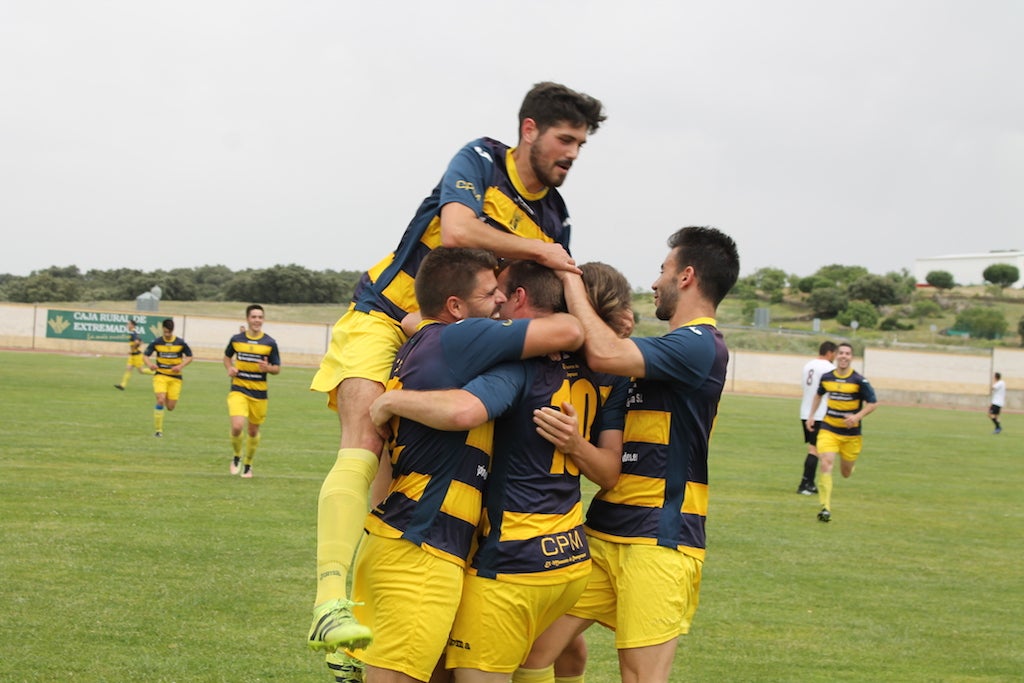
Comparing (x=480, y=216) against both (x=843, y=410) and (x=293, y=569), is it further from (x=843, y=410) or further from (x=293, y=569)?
(x=843, y=410)

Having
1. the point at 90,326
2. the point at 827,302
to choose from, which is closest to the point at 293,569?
the point at 90,326

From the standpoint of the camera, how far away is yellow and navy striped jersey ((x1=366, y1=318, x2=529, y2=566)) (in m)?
4.27

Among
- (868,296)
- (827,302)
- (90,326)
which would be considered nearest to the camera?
(90,326)

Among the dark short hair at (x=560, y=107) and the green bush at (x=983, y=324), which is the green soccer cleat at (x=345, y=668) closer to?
the dark short hair at (x=560, y=107)

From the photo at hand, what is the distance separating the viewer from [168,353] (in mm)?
21547

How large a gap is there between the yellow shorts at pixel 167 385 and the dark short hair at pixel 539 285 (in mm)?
17155

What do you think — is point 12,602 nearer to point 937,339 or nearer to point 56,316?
point 56,316

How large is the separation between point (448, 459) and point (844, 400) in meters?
12.7

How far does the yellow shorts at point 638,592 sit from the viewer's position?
4.81m

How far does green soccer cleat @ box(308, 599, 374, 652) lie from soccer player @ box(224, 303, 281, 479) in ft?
39.9

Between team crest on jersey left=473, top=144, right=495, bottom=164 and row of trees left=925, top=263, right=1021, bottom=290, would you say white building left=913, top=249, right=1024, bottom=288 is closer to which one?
row of trees left=925, top=263, right=1021, bottom=290

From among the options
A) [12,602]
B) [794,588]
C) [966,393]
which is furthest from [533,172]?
[966,393]

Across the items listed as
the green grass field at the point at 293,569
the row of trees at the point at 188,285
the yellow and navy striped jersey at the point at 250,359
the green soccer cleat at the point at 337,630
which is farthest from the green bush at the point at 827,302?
the green soccer cleat at the point at 337,630

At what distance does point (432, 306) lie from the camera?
454 centimetres
